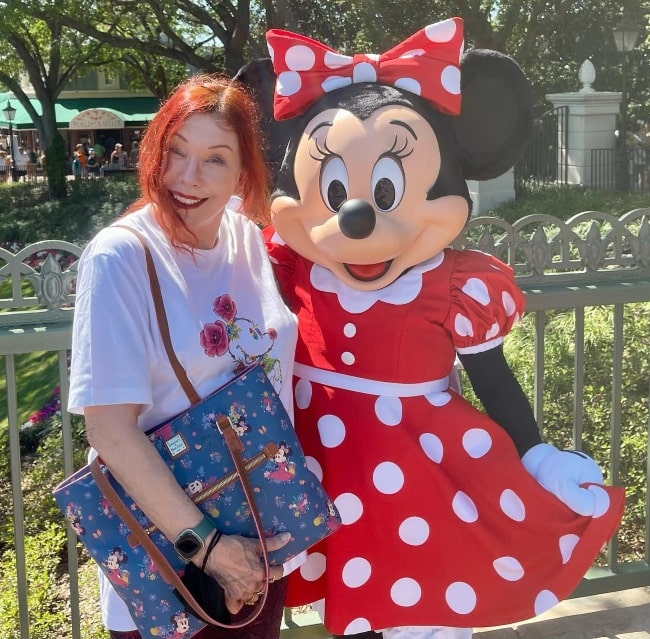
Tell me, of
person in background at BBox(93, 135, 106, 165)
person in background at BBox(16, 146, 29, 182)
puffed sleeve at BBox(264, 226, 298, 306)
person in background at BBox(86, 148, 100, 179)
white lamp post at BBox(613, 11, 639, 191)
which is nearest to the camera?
puffed sleeve at BBox(264, 226, 298, 306)

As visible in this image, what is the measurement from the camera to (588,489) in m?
1.95

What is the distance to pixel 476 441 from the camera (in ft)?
6.53

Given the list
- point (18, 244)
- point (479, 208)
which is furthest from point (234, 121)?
point (18, 244)

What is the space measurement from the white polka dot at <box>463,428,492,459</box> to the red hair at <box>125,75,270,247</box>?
0.80 metres

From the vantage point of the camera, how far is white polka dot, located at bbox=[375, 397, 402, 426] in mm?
1975

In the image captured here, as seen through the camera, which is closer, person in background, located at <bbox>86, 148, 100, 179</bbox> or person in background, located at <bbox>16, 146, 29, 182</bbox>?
person in background, located at <bbox>86, 148, 100, 179</bbox>

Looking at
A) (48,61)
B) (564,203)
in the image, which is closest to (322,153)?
(564,203)

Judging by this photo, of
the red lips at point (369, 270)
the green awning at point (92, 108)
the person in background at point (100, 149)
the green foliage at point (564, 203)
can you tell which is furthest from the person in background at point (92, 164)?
the red lips at point (369, 270)

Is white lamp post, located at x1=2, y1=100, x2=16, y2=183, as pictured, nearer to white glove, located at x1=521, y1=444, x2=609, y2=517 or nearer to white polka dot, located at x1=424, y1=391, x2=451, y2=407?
white polka dot, located at x1=424, y1=391, x2=451, y2=407

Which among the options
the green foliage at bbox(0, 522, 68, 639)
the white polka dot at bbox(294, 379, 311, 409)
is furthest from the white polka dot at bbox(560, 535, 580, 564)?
the green foliage at bbox(0, 522, 68, 639)

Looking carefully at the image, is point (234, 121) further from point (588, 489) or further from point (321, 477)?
point (588, 489)

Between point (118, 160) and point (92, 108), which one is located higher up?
point (92, 108)

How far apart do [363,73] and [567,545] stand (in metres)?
1.24

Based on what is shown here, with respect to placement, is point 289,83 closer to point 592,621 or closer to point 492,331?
point 492,331
